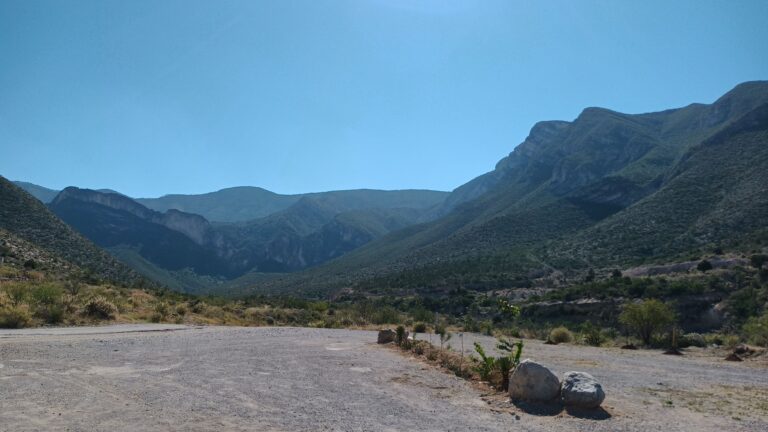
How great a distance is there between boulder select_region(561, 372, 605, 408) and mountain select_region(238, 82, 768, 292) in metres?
42.7

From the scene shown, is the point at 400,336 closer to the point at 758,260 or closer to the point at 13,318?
the point at 13,318

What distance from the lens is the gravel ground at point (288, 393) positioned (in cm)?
742

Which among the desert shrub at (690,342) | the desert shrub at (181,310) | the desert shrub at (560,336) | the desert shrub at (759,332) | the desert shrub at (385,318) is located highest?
the desert shrub at (759,332)

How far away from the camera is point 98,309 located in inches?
864

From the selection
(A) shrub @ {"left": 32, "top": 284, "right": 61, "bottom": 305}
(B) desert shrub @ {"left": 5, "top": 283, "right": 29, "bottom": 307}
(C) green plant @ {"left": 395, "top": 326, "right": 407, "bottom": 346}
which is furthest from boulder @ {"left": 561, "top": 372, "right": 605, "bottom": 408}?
(A) shrub @ {"left": 32, "top": 284, "right": 61, "bottom": 305}

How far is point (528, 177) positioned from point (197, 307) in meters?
95.3

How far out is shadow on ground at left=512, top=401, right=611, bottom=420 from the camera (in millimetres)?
8531

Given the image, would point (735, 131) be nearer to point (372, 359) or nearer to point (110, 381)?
point (372, 359)

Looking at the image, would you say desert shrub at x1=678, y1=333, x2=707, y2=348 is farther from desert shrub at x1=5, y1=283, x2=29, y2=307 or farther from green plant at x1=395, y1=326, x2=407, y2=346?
desert shrub at x1=5, y1=283, x2=29, y2=307

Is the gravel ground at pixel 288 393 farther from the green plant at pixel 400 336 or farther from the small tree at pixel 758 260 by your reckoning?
the small tree at pixel 758 260

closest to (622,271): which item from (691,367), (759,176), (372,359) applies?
(759,176)

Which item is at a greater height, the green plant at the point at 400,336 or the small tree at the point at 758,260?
the small tree at the point at 758,260

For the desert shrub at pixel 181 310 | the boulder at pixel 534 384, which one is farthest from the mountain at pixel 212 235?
the boulder at pixel 534 384

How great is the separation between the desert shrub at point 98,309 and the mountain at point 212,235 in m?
101
